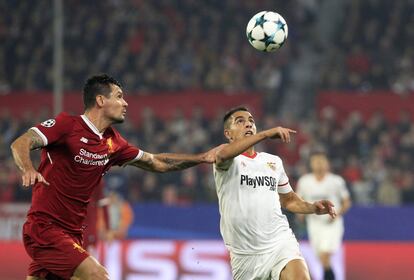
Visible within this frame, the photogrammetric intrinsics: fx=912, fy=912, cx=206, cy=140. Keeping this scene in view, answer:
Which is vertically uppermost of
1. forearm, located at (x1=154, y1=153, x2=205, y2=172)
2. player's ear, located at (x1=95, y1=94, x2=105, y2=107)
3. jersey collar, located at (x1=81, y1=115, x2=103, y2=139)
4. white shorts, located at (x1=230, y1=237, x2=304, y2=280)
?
player's ear, located at (x1=95, y1=94, x2=105, y2=107)

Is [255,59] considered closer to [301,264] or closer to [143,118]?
[143,118]

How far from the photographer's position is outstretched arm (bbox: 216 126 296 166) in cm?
649

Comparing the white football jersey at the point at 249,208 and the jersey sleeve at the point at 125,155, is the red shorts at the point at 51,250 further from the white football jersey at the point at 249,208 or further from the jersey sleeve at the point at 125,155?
the white football jersey at the point at 249,208

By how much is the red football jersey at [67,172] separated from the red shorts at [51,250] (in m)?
0.07

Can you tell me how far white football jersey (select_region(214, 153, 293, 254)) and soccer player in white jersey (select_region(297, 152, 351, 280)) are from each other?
4885mm

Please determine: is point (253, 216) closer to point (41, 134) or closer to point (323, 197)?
point (41, 134)

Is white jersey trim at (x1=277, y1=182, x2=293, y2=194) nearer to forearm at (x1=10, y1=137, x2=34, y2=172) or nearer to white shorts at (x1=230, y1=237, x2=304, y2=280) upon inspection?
white shorts at (x1=230, y1=237, x2=304, y2=280)

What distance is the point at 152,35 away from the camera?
21281 millimetres

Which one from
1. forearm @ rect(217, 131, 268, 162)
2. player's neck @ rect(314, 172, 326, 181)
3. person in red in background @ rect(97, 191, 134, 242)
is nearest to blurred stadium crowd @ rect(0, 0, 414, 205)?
person in red in background @ rect(97, 191, 134, 242)

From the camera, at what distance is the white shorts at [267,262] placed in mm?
7238

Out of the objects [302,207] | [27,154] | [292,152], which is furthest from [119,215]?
[27,154]

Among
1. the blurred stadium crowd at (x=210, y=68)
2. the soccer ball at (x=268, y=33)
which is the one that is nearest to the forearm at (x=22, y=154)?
the soccer ball at (x=268, y=33)

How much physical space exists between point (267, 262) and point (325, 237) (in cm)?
511

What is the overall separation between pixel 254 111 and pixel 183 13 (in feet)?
16.2
